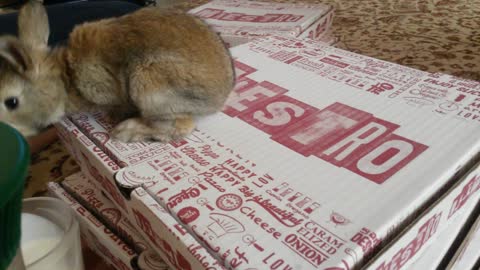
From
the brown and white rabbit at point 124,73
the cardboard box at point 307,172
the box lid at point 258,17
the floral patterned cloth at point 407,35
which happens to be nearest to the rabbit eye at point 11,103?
the brown and white rabbit at point 124,73

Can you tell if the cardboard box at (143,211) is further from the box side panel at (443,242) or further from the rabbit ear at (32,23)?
the box side panel at (443,242)

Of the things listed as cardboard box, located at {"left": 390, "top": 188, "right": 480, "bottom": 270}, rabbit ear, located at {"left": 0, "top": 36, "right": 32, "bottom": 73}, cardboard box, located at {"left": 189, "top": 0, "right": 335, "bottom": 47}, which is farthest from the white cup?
cardboard box, located at {"left": 189, "top": 0, "right": 335, "bottom": 47}

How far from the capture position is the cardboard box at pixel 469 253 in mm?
558

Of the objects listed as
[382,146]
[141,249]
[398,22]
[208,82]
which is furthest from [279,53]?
[398,22]

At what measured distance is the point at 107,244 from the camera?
0.55 meters

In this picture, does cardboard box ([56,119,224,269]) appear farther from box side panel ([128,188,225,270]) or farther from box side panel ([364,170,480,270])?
box side panel ([364,170,480,270])

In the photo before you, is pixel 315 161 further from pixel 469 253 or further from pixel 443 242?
pixel 469 253

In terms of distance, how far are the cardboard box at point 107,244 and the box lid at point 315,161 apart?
96 mm

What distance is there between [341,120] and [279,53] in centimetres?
22

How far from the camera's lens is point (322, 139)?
20.6 inches

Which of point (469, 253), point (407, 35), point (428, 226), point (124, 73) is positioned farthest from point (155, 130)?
point (407, 35)

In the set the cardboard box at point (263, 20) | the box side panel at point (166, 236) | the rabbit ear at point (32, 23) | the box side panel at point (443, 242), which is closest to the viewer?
the box side panel at point (166, 236)

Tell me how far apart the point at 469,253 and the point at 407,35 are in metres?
0.83

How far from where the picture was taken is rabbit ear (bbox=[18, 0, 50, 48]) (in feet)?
2.14
